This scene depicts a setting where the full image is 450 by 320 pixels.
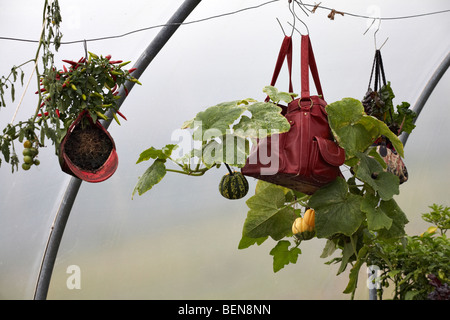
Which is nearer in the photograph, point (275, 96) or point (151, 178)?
point (275, 96)

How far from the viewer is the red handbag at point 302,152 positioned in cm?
169

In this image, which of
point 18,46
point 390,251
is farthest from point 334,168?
point 18,46

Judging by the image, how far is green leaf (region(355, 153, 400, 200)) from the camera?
1.81 meters

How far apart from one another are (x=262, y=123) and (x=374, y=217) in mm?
460

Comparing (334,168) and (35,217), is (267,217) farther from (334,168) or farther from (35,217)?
(35,217)

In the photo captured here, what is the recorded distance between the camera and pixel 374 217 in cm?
185

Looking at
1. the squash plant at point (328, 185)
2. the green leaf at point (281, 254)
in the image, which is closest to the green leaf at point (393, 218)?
the squash plant at point (328, 185)

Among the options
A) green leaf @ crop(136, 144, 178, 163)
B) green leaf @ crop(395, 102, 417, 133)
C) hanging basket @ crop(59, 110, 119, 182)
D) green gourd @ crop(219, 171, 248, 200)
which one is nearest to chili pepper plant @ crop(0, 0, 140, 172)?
hanging basket @ crop(59, 110, 119, 182)

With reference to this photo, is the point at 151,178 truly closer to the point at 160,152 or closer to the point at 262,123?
the point at 160,152

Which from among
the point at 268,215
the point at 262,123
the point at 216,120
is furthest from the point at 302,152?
the point at 268,215

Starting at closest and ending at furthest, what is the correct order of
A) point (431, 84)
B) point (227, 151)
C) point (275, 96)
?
1. point (227, 151)
2. point (275, 96)
3. point (431, 84)

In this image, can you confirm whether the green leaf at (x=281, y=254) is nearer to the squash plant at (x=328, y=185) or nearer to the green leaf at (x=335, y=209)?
the squash plant at (x=328, y=185)

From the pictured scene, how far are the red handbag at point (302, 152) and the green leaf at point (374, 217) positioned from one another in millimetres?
149

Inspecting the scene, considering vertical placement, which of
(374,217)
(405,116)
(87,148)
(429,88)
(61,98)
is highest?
(429,88)
